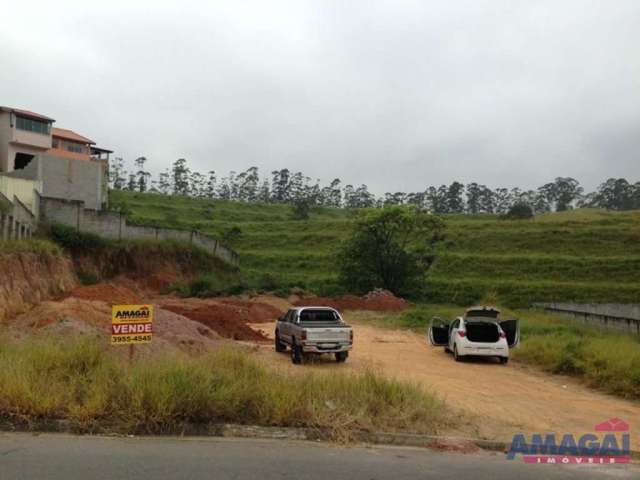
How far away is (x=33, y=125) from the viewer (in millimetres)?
51250

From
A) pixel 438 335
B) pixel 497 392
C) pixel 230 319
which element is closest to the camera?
pixel 497 392

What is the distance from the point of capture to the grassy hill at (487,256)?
53500 mm

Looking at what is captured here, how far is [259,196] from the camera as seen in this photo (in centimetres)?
13412

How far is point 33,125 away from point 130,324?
47786 mm

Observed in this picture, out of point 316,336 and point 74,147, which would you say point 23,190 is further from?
point 74,147

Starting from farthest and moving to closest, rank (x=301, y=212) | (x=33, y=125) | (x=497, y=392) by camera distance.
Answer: (x=301, y=212)
(x=33, y=125)
(x=497, y=392)

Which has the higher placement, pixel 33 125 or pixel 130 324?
pixel 33 125

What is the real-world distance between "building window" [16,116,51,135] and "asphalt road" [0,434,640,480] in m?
48.8

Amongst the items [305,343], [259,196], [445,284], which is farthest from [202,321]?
[259,196]

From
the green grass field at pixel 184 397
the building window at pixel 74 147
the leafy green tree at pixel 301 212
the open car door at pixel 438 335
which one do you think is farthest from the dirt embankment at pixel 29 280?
the leafy green tree at pixel 301 212

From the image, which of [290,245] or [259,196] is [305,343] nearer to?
[290,245]

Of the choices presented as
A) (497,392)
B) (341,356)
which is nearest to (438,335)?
(341,356)

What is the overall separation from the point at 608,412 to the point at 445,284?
43.4m

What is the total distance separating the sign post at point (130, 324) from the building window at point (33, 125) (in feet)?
153
